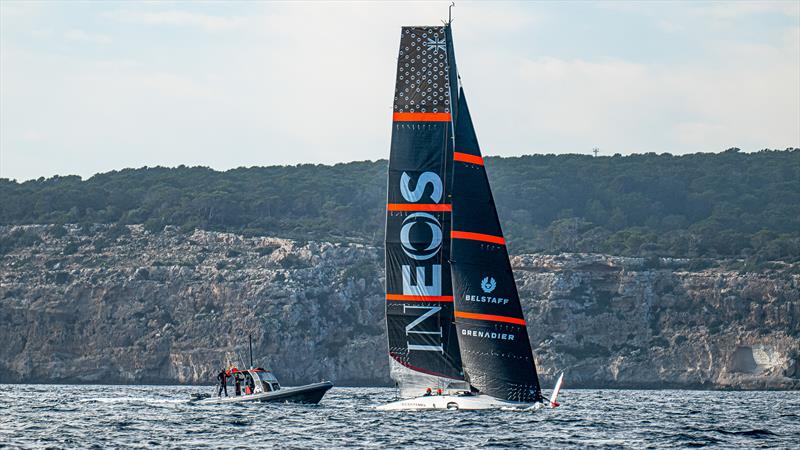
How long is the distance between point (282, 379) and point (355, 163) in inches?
A: 2211

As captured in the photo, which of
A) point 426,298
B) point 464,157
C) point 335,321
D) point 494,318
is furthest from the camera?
point 335,321

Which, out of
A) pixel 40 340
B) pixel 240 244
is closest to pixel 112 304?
pixel 40 340

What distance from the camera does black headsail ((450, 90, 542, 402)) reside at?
4641cm

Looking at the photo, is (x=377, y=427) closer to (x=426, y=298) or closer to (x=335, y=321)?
(x=426, y=298)

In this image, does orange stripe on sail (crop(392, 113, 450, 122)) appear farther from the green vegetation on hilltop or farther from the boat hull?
the green vegetation on hilltop

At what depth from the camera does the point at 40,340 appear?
110 metres

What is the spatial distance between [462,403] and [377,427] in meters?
3.44

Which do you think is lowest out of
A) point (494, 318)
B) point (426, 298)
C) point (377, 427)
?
point (377, 427)

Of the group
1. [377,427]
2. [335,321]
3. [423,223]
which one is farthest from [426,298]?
[335,321]

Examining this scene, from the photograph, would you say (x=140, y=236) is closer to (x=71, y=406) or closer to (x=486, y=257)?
(x=71, y=406)

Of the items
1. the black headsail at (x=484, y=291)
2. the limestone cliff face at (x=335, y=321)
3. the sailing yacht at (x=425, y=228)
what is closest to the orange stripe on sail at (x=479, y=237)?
the black headsail at (x=484, y=291)

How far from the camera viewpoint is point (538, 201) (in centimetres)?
14300

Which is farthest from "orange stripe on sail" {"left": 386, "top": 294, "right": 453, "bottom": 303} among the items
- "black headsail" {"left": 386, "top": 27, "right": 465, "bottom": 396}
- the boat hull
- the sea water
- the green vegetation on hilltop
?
the green vegetation on hilltop

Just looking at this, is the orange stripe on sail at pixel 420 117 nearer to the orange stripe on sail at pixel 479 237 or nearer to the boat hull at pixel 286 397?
the orange stripe on sail at pixel 479 237
